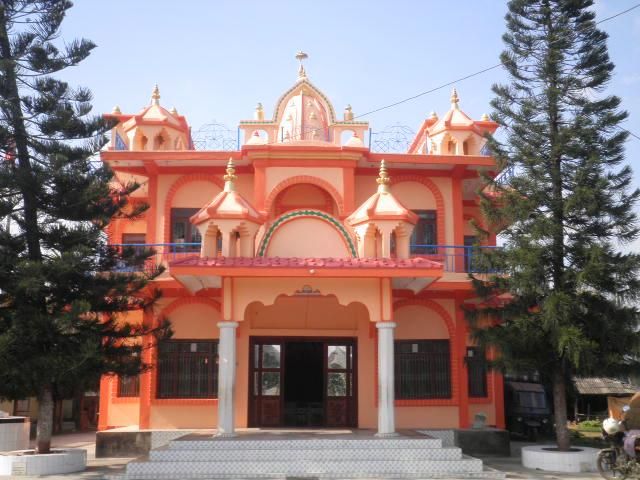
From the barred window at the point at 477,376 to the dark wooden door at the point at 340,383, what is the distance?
9.11 ft

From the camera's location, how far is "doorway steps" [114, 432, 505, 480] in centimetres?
1115

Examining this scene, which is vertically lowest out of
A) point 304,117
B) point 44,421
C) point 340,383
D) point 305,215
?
point 44,421

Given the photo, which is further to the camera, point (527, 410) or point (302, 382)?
point (527, 410)

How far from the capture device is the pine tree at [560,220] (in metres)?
12.6

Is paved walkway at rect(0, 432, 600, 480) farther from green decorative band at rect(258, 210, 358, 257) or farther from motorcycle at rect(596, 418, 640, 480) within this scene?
green decorative band at rect(258, 210, 358, 257)

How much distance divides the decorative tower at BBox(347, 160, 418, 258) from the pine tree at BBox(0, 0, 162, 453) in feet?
14.6

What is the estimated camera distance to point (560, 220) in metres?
13.3

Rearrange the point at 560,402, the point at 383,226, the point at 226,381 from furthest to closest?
the point at 383,226 → the point at 560,402 → the point at 226,381

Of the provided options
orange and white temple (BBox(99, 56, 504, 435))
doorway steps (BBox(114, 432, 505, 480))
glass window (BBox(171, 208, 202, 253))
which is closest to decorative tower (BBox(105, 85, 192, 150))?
orange and white temple (BBox(99, 56, 504, 435))

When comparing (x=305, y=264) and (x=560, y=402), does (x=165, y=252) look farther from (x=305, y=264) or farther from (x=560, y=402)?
(x=560, y=402)

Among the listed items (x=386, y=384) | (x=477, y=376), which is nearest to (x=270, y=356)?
(x=386, y=384)

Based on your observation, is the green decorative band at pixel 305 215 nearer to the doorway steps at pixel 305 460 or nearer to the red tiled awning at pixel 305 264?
the red tiled awning at pixel 305 264

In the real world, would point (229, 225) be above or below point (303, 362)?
above

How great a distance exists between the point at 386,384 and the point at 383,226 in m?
3.09
